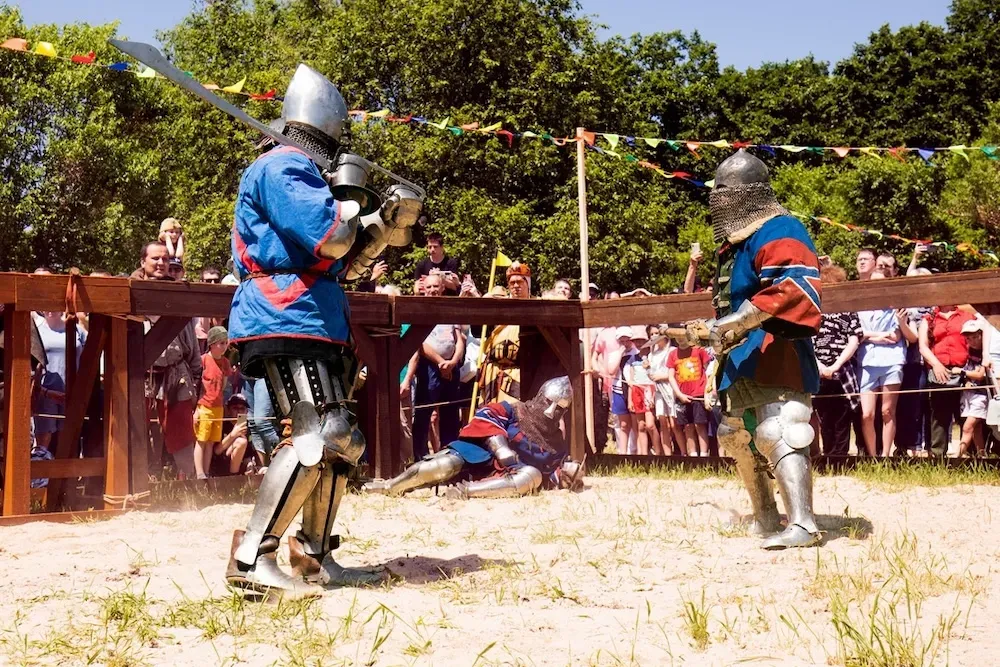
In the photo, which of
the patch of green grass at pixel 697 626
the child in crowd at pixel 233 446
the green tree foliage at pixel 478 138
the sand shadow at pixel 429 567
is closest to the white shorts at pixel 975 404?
the sand shadow at pixel 429 567

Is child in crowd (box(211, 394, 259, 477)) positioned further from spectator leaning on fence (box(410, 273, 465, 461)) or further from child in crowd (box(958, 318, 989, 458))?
child in crowd (box(958, 318, 989, 458))

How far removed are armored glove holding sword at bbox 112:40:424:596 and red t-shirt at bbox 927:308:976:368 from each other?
16.9ft

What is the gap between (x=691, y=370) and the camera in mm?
9164

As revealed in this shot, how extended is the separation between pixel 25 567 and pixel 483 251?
1708 centimetres

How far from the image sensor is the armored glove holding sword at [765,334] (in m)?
4.98

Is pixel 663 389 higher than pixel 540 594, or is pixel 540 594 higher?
pixel 663 389

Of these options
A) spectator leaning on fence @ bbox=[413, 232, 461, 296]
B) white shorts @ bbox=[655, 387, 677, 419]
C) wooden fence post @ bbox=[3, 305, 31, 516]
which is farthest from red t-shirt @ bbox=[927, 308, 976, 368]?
wooden fence post @ bbox=[3, 305, 31, 516]

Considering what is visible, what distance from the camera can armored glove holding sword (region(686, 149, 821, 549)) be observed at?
16.4 feet

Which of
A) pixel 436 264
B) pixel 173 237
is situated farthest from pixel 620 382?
pixel 173 237

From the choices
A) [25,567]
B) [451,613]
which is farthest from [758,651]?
[25,567]

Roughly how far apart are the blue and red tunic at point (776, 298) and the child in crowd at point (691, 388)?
3737mm

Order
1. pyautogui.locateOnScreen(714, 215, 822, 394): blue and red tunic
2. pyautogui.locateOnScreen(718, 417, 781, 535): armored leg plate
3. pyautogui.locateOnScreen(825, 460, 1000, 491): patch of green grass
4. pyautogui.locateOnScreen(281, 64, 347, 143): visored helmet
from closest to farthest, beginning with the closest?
pyautogui.locateOnScreen(281, 64, 347, 143): visored helmet → pyautogui.locateOnScreen(714, 215, 822, 394): blue and red tunic → pyautogui.locateOnScreen(718, 417, 781, 535): armored leg plate → pyautogui.locateOnScreen(825, 460, 1000, 491): patch of green grass

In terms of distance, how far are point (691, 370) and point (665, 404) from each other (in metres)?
0.41

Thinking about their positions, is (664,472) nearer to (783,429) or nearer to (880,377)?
(880,377)
